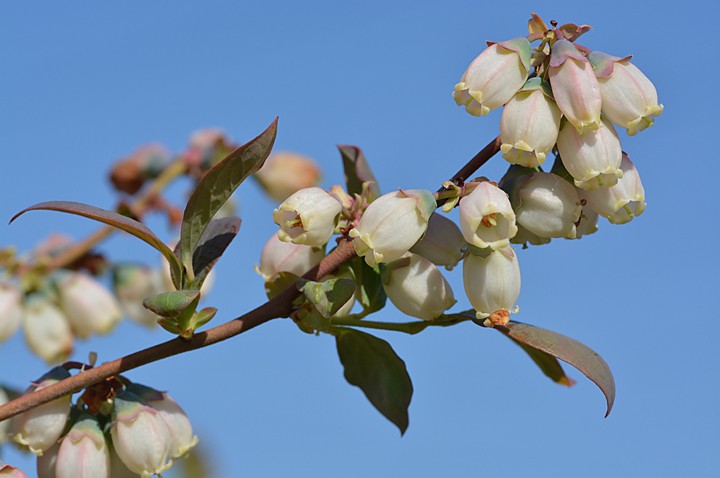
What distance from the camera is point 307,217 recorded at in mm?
1355

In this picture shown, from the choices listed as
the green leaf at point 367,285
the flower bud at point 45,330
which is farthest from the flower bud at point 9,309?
the green leaf at point 367,285

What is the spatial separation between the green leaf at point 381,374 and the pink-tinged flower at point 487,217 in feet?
1.03

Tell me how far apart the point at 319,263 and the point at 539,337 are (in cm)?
31

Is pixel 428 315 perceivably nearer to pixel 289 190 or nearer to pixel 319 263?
pixel 319 263

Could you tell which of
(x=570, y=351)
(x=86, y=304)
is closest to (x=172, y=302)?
(x=570, y=351)

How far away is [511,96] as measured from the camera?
4.45 ft

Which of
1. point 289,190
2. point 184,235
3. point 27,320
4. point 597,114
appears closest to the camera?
point 597,114

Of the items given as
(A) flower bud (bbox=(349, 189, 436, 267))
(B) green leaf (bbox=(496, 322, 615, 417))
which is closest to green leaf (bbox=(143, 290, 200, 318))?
(A) flower bud (bbox=(349, 189, 436, 267))

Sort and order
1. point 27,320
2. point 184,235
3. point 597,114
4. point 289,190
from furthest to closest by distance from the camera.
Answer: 1. point 289,190
2. point 27,320
3. point 184,235
4. point 597,114

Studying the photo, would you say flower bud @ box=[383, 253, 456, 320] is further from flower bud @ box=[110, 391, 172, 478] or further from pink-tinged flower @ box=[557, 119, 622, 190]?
flower bud @ box=[110, 391, 172, 478]

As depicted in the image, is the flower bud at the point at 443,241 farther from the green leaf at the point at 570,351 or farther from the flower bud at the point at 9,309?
the flower bud at the point at 9,309

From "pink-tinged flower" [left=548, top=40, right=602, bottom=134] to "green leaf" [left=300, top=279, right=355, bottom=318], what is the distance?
34 cm

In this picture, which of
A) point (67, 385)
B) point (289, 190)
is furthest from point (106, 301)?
point (67, 385)

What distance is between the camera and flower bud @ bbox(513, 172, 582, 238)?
4.39 ft
